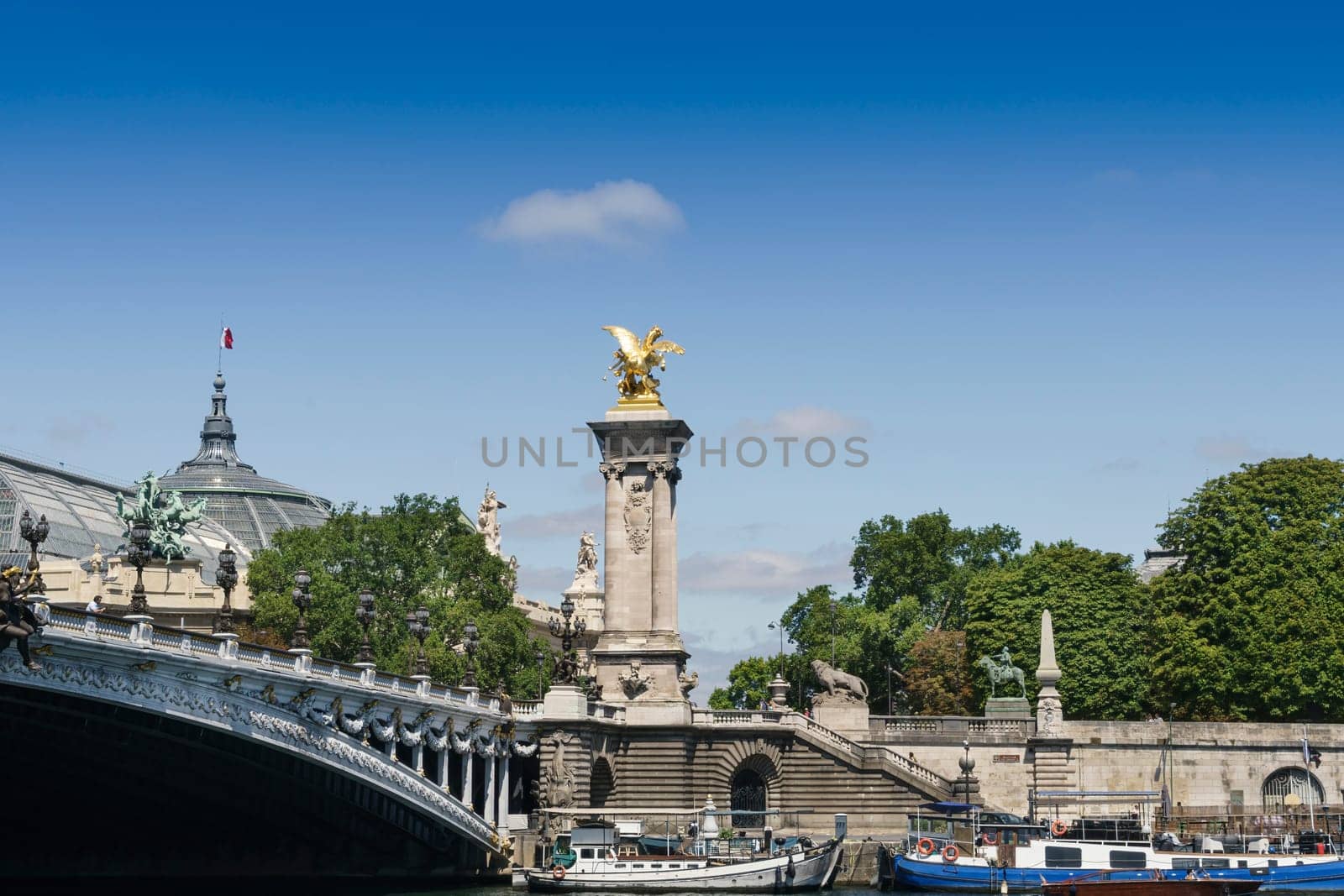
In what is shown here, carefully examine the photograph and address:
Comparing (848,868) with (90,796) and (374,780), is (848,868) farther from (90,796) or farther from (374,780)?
(90,796)

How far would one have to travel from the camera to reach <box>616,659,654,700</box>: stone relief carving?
81062 millimetres

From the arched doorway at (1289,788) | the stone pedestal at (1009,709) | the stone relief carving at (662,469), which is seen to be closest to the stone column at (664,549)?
the stone relief carving at (662,469)

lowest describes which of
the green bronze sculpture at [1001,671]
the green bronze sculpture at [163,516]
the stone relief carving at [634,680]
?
the stone relief carving at [634,680]

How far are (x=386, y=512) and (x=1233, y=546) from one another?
4705 cm

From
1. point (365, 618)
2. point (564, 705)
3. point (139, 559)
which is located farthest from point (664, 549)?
point (139, 559)

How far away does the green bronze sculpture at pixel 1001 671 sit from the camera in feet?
303

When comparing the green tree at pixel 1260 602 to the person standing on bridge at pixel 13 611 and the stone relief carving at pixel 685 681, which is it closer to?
the stone relief carving at pixel 685 681

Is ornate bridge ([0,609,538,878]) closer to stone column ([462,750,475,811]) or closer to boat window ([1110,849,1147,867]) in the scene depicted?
stone column ([462,750,475,811])

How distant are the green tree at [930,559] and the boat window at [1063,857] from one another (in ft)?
177

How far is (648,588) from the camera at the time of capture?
8250 centimetres

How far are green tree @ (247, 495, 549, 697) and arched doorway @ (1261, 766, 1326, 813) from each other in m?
38.5

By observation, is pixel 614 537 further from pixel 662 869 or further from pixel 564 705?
pixel 662 869

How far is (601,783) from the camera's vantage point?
7894 cm

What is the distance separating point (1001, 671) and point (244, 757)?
1653 inches
